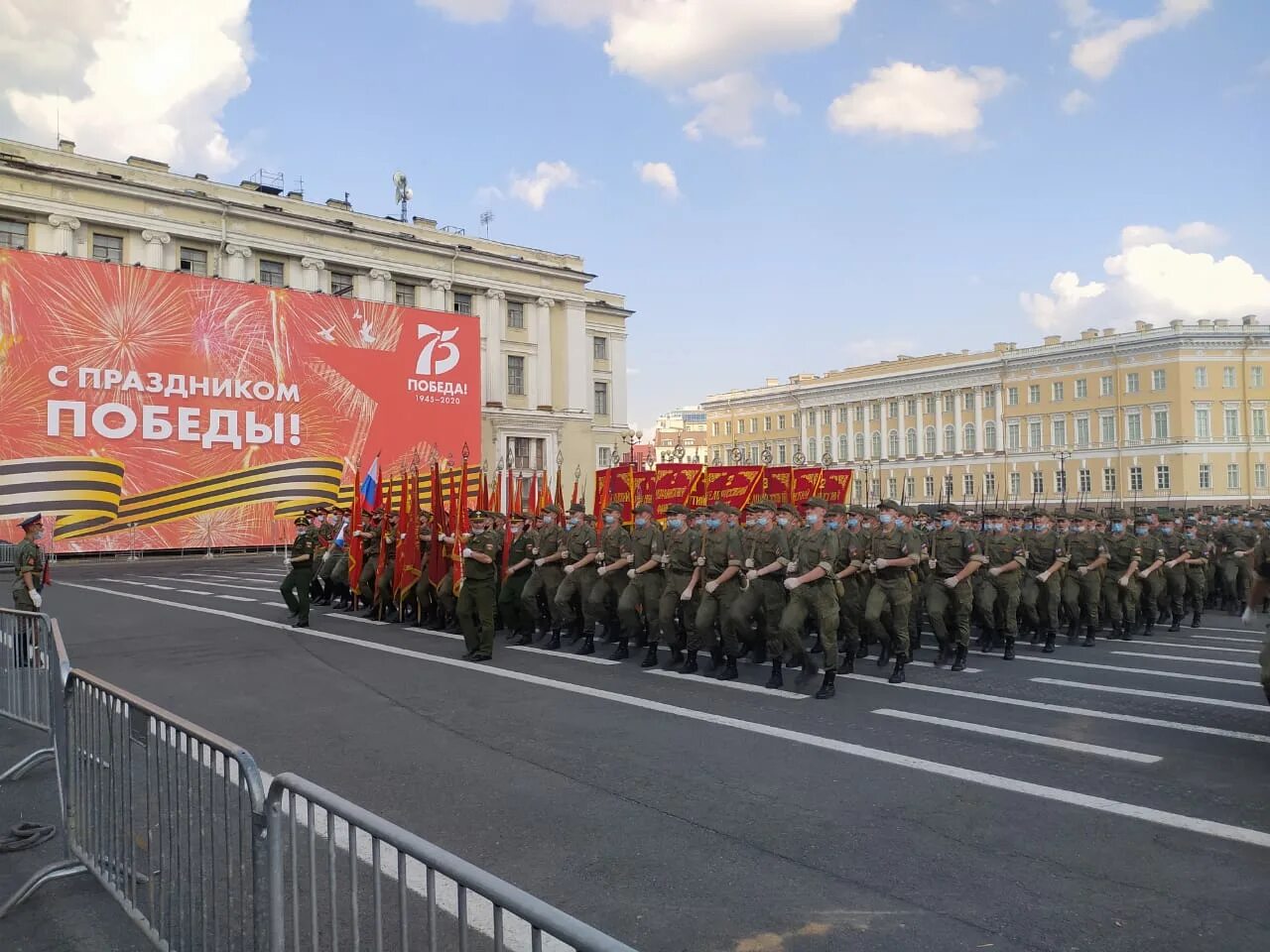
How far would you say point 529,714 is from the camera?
805cm

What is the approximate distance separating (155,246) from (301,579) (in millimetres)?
32527

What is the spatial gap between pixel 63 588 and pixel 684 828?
21.5 metres

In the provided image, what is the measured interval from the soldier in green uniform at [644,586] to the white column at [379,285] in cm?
3967

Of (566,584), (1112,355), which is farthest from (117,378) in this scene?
(1112,355)

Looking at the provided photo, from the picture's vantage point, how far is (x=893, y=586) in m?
10.2

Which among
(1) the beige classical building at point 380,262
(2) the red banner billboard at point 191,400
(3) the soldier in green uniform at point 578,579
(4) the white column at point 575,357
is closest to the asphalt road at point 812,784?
(3) the soldier in green uniform at point 578,579

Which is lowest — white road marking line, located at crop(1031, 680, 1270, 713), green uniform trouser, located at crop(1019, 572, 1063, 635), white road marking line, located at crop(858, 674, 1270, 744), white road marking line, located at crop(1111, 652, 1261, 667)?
white road marking line, located at crop(1111, 652, 1261, 667)

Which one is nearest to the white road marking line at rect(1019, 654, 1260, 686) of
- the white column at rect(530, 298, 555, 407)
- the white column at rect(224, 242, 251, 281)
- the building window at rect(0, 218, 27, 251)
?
the white column at rect(224, 242, 251, 281)

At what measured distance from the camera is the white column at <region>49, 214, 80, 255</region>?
3784 centimetres

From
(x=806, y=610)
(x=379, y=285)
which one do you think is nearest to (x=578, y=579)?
(x=806, y=610)

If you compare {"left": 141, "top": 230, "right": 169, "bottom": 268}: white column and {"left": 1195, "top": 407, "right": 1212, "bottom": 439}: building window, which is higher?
{"left": 141, "top": 230, "right": 169, "bottom": 268}: white column

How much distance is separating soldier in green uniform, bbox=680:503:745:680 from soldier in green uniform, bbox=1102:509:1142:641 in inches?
246

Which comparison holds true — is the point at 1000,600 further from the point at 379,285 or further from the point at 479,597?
the point at 379,285

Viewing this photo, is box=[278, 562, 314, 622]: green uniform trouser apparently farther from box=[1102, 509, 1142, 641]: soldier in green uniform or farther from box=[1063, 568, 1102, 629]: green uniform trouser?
box=[1102, 509, 1142, 641]: soldier in green uniform
